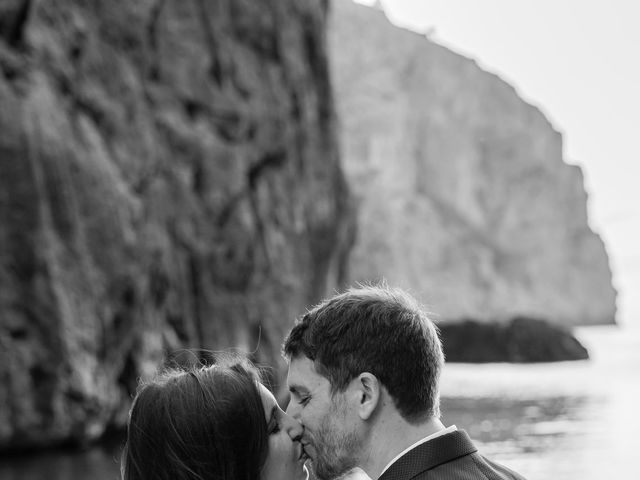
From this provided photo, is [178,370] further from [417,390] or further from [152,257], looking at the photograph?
[152,257]

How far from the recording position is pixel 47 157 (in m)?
15.7

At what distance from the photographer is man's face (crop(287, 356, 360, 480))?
2842 mm

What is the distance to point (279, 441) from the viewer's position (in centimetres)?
309

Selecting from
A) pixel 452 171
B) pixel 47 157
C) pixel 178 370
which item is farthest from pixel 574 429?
pixel 452 171

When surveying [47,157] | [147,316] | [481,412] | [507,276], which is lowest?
[507,276]

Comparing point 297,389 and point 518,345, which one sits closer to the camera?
point 297,389

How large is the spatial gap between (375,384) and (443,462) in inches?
11.2

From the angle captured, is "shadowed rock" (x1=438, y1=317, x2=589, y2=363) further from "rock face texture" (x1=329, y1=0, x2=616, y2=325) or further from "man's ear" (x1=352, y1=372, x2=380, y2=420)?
"man's ear" (x1=352, y1=372, x2=380, y2=420)

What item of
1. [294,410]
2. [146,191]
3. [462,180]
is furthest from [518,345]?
[462,180]

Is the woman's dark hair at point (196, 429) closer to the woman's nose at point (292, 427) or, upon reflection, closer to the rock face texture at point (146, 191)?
the woman's nose at point (292, 427)

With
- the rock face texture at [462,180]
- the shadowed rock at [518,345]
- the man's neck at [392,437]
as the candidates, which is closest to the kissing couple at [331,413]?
the man's neck at [392,437]

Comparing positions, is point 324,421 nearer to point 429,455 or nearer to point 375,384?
point 375,384

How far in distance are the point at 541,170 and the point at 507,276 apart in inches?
637

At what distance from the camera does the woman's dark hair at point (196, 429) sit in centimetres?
291
